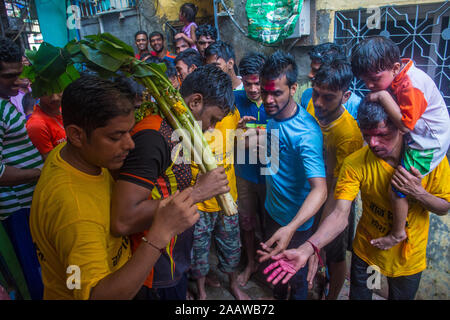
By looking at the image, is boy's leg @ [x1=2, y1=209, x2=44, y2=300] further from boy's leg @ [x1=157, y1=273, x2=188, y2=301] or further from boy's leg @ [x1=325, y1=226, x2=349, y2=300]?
boy's leg @ [x1=325, y1=226, x2=349, y2=300]

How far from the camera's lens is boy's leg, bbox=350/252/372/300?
2447mm

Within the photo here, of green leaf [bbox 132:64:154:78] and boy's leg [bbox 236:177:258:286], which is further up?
green leaf [bbox 132:64:154:78]

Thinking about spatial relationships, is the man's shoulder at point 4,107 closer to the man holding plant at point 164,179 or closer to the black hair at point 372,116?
the man holding plant at point 164,179

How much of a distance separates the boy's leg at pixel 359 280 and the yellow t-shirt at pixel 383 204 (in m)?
0.08

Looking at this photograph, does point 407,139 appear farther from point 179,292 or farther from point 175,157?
point 179,292

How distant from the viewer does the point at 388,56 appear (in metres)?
2.36

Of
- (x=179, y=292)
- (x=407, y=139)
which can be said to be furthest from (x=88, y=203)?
(x=407, y=139)

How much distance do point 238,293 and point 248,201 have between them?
1.09 meters

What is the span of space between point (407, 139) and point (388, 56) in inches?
26.8

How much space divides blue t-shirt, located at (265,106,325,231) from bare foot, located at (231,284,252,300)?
115cm

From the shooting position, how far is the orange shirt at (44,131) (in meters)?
2.91

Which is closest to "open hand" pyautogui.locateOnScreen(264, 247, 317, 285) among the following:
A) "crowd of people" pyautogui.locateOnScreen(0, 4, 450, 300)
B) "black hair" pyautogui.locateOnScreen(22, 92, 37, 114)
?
"crowd of people" pyautogui.locateOnScreen(0, 4, 450, 300)

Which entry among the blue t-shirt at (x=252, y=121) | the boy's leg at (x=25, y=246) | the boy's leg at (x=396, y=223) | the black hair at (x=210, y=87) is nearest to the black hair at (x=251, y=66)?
the blue t-shirt at (x=252, y=121)

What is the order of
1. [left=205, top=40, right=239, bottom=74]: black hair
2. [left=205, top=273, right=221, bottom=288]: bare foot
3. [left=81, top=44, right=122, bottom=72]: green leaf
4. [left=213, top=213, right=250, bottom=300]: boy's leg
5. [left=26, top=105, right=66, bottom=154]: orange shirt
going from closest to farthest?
[left=81, top=44, right=122, bottom=72]: green leaf, [left=26, top=105, right=66, bottom=154]: orange shirt, [left=213, top=213, right=250, bottom=300]: boy's leg, [left=205, top=273, right=221, bottom=288]: bare foot, [left=205, top=40, right=239, bottom=74]: black hair
